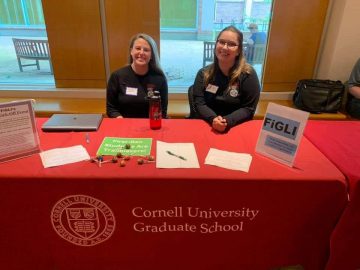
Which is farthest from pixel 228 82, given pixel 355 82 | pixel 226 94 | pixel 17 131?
pixel 355 82

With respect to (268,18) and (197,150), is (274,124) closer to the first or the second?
(197,150)

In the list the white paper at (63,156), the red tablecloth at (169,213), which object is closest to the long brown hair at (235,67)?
the red tablecloth at (169,213)

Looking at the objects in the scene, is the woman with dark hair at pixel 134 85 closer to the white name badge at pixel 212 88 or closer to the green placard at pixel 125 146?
the white name badge at pixel 212 88

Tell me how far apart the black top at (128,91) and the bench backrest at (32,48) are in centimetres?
148

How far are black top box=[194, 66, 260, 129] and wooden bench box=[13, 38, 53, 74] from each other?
78.9 inches

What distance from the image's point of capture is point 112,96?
1984 mm

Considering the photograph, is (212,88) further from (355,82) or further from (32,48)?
(32,48)

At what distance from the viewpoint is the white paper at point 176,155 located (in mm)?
1157

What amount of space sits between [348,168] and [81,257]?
1.19 metres

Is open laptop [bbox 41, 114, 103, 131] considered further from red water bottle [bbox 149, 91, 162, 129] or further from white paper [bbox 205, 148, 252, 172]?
white paper [bbox 205, 148, 252, 172]

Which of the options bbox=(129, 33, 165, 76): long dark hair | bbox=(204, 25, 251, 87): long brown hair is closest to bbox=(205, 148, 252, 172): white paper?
bbox=(204, 25, 251, 87): long brown hair

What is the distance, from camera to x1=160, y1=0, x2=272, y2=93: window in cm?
290

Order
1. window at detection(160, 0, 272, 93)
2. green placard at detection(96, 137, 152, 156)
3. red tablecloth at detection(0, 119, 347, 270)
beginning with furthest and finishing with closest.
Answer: window at detection(160, 0, 272, 93) < green placard at detection(96, 137, 152, 156) < red tablecloth at detection(0, 119, 347, 270)

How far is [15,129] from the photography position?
116 centimetres
